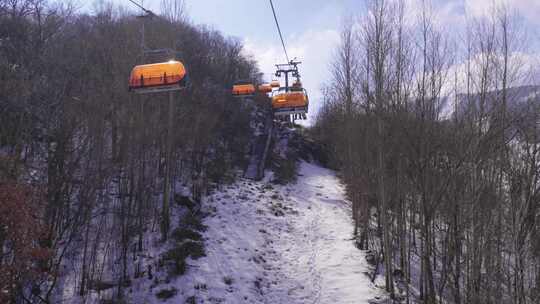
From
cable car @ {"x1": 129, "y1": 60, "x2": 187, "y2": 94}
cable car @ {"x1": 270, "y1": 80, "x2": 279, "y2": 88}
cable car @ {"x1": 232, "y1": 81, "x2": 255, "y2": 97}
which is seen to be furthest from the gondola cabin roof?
cable car @ {"x1": 129, "y1": 60, "x2": 187, "y2": 94}

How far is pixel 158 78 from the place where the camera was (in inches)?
308

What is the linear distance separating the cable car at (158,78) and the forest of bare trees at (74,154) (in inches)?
61.9

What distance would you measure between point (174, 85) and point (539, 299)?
858 cm

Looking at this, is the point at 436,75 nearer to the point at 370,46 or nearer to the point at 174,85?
the point at 370,46

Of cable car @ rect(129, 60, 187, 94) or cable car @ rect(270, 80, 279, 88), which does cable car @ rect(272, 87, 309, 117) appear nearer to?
cable car @ rect(270, 80, 279, 88)

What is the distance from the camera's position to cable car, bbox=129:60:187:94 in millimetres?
7809

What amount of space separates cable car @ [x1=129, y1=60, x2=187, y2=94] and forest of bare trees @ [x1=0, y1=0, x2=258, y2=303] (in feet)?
5.16

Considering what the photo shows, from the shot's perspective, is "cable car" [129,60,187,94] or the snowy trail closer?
"cable car" [129,60,187,94]

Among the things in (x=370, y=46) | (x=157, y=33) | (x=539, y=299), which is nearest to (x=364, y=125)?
(x=370, y=46)

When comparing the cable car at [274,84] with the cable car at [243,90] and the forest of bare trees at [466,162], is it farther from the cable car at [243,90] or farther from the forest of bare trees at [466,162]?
the forest of bare trees at [466,162]

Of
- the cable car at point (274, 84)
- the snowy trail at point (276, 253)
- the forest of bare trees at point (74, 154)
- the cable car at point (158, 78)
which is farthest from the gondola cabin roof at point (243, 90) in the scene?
the cable car at point (158, 78)

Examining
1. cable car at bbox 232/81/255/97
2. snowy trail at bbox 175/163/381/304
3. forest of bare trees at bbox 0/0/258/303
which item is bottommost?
snowy trail at bbox 175/163/381/304

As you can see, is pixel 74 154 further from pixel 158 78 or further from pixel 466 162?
pixel 466 162

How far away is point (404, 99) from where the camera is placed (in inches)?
327
